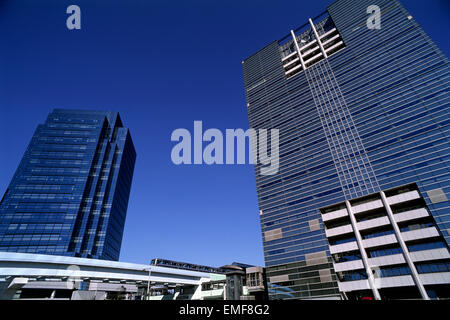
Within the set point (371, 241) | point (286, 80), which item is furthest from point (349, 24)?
point (371, 241)

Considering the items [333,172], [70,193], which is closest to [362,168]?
[333,172]

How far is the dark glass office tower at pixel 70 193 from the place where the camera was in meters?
88.2

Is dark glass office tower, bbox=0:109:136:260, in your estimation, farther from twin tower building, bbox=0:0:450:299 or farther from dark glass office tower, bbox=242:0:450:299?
dark glass office tower, bbox=242:0:450:299

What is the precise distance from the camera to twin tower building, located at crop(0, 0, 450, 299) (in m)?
46.6

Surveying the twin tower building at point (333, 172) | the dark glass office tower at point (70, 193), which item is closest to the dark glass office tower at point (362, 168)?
the twin tower building at point (333, 172)

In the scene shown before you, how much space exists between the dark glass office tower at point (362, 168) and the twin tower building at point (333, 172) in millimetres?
286

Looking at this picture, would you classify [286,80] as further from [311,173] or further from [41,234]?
[41,234]

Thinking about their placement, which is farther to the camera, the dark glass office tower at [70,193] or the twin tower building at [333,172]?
the dark glass office tower at [70,193]

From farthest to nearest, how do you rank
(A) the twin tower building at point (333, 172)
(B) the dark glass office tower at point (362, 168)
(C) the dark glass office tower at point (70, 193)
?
(C) the dark glass office tower at point (70, 193) → (A) the twin tower building at point (333, 172) → (B) the dark glass office tower at point (362, 168)

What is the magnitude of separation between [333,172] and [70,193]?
105619 mm

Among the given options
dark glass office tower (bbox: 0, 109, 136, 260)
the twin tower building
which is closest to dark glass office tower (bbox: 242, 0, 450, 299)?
the twin tower building

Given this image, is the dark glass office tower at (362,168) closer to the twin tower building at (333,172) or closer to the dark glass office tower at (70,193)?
the twin tower building at (333,172)

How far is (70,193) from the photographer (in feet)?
326

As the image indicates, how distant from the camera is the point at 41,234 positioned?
289 ft
